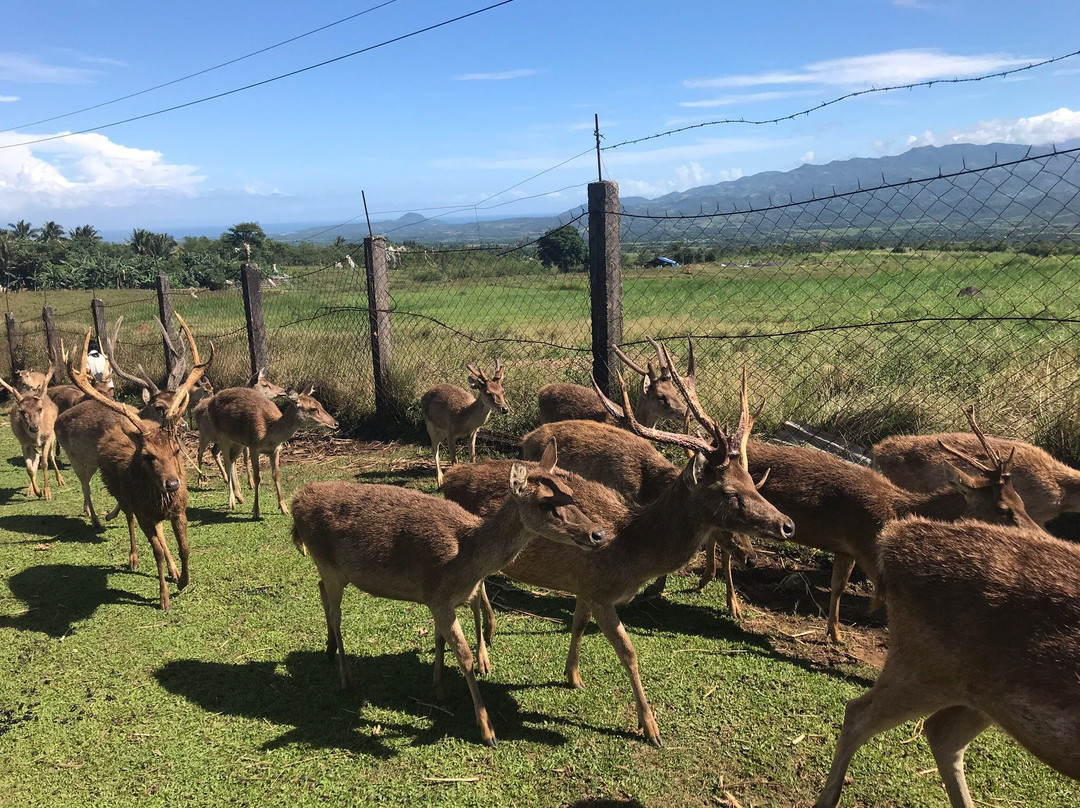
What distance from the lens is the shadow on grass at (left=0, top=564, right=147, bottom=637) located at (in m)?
5.43

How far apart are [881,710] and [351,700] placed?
295cm

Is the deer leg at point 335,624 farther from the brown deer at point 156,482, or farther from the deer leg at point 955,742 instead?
the deer leg at point 955,742

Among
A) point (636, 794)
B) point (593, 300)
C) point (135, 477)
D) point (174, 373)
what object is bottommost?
point (636, 794)

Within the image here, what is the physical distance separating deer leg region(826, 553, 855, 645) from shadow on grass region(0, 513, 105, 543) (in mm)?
6899

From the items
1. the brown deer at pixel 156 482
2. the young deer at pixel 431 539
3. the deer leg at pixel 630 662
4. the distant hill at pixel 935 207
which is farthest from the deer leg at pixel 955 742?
the brown deer at pixel 156 482

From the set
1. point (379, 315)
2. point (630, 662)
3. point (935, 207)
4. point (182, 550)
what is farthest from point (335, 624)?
point (379, 315)

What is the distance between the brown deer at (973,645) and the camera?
2.60m

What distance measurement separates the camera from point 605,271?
7.54m

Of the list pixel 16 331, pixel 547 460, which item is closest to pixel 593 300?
pixel 547 460

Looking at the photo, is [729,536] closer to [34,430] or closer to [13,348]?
[34,430]

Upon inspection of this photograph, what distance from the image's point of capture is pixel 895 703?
3.08m

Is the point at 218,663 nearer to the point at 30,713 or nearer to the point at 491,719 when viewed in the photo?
the point at 30,713

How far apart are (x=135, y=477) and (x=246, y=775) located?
345 cm

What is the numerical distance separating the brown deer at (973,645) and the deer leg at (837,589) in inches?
59.7
